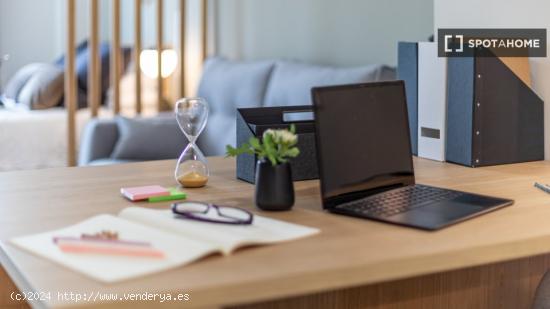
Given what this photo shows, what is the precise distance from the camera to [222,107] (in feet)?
13.7

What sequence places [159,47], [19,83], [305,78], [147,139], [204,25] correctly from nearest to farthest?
[305,78], [147,139], [159,47], [204,25], [19,83]

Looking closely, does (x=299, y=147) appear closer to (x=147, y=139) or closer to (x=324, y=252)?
(x=324, y=252)

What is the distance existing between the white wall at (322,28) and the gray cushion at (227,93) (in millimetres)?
259

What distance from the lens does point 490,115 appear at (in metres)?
1.93

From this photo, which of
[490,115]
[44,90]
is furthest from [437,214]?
[44,90]

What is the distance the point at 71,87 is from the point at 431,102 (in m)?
2.76

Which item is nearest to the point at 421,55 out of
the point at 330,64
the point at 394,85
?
the point at 394,85

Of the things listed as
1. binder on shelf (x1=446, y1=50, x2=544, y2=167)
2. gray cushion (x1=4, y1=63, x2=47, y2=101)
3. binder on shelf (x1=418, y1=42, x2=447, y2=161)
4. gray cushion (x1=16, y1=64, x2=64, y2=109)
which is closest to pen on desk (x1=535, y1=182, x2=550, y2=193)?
binder on shelf (x1=446, y1=50, x2=544, y2=167)

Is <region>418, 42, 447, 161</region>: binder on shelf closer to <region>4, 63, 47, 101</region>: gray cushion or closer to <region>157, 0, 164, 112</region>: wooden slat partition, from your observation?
<region>157, 0, 164, 112</region>: wooden slat partition

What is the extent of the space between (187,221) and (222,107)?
9.56ft

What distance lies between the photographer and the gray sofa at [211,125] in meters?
3.74

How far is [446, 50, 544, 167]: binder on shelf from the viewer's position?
6.26ft

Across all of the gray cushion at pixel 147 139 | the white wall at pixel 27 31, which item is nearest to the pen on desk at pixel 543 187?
the gray cushion at pixel 147 139

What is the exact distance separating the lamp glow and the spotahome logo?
3.07m
